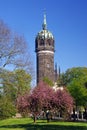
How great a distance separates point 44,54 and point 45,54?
0.40m

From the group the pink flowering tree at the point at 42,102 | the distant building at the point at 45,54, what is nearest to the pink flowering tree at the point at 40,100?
the pink flowering tree at the point at 42,102

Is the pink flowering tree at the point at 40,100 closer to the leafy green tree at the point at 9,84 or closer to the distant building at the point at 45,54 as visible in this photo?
the leafy green tree at the point at 9,84

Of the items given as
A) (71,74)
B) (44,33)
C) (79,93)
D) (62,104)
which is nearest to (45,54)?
(44,33)

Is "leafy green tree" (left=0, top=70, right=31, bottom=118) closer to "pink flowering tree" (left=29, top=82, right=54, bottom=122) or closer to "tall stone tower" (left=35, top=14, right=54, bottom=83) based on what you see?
"pink flowering tree" (left=29, top=82, right=54, bottom=122)

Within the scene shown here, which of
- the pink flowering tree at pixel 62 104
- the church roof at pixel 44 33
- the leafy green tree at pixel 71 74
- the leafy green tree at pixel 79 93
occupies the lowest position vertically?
the pink flowering tree at pixel 62 104

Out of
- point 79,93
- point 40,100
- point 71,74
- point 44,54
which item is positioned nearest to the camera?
point 40,100

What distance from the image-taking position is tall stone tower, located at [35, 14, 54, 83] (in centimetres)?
13475

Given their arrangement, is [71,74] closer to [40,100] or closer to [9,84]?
[40,100]

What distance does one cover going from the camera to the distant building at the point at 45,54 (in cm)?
13475

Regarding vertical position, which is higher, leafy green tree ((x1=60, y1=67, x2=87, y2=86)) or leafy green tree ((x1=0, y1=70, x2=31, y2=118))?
leafy green tree ((x1=60, y1=67, x2=87, y2=86))

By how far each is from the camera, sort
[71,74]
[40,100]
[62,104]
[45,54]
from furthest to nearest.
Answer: [45,54] < [71,74] < [62,104] < [40,100]

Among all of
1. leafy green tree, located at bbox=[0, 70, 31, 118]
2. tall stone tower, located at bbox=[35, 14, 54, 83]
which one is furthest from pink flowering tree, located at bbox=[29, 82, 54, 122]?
tall stone tower, located at bbox=[35, 14, 54, 83]

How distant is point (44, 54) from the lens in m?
138

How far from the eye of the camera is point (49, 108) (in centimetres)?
5050
